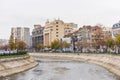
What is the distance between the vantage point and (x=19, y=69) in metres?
67.7

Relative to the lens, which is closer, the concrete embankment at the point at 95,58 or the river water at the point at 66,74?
the river water at the point at 66,74

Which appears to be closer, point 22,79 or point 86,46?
point 22,79

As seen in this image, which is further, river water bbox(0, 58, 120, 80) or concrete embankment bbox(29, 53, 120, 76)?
concrete embankment bbox(29, 53, 120, 76)

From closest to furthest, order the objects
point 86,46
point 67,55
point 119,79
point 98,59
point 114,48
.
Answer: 1. point 119,79
2. point 98,59
3. point 114,48
4. point 67,55
5. point 86,46

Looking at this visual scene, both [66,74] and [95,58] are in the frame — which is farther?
[95,58]

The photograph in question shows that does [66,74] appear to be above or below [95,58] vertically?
below

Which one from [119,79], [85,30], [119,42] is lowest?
[119,79]

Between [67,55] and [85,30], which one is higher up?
[85,30]

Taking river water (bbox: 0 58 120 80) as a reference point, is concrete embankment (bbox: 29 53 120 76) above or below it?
above

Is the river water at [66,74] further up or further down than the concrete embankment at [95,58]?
further down

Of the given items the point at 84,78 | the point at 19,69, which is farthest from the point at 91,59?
the point at 84,78

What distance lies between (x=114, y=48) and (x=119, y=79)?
84002 mm

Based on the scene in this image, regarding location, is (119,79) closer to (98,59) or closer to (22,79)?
(22,79)

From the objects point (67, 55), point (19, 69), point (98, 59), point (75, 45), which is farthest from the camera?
→ point (75, 45)
